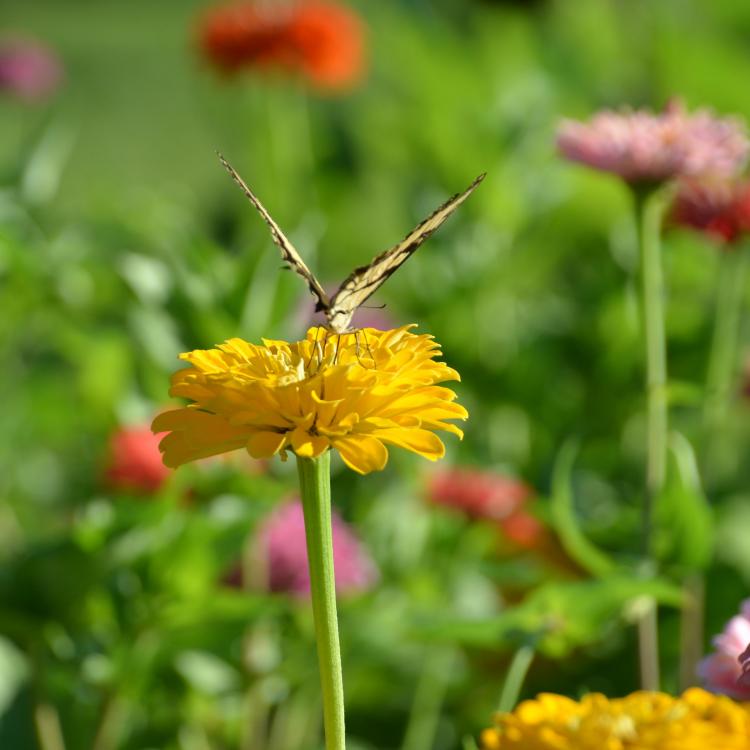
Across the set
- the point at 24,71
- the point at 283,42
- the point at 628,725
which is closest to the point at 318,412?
the point at 628,725

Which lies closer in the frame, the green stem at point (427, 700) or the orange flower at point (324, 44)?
the green stem at point (427, 700)

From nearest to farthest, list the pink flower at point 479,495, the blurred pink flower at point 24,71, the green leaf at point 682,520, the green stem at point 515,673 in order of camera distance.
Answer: the green stem at point 515,673 → the green leaf at point 682,520 → the pink flower at point 479,495 → the blurred pink flower at point 24,71

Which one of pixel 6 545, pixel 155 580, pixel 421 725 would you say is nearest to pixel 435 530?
pixel 421 725

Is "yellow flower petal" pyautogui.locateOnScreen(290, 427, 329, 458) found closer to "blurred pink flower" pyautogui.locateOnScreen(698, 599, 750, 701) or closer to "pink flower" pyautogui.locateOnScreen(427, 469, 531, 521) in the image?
"blurred pink flower" pyautogui.locateOnScreen(698, 599, 750, 701)

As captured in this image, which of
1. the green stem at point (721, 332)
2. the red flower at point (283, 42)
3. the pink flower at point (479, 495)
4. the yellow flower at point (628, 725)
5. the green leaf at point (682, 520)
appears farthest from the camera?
the red flower at point (283, 42)

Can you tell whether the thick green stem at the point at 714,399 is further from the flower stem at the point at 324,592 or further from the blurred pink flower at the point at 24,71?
the blurred pink flower at the point at 24,71

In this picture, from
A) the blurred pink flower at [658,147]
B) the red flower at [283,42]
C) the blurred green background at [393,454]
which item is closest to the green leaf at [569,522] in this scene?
the blurred green background at [393,454]

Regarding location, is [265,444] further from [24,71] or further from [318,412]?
[24,71]
